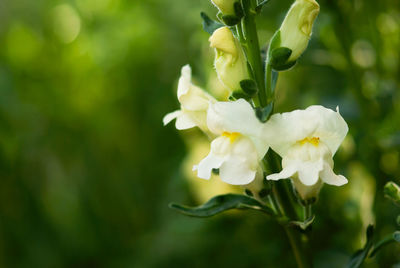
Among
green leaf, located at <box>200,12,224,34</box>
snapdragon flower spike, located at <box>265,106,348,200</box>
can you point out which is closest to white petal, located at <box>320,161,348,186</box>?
snapdragon flower spike, located at <box>265,106,348,200</box>

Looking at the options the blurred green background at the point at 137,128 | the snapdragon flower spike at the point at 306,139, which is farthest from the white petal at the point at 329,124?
the blurred green background at the point at 137,128

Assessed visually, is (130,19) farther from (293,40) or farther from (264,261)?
(293,40)

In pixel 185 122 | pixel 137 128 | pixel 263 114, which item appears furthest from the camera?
pixel 137 128

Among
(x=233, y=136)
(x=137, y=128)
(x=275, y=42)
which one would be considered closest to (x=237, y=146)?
(x=233, y=136)

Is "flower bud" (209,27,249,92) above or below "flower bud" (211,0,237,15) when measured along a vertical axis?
below

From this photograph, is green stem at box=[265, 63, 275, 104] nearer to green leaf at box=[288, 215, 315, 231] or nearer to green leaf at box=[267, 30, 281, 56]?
green leaf at box=[267, 30, 281, 56]

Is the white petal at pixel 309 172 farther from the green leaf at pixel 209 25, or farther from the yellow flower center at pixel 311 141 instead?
the green leaf at pixel 209 25

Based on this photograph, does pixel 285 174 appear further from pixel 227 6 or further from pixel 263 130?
pixel 227 6
